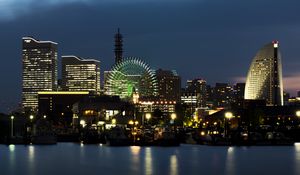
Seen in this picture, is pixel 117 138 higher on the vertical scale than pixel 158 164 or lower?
higher

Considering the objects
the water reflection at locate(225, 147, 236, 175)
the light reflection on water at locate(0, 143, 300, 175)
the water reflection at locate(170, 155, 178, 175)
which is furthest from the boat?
the water reflection at locate(225, 147, 236, 175)

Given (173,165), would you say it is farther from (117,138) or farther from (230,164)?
(117,138)

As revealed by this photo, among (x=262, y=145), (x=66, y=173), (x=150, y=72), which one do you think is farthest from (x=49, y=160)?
(x=150, y=72)

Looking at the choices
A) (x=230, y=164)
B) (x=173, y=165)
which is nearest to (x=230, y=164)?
(x=230, y=164)

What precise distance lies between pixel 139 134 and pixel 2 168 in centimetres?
6330

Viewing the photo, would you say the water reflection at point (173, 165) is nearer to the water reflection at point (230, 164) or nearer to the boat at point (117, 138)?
the water reflection at point (230, 164)

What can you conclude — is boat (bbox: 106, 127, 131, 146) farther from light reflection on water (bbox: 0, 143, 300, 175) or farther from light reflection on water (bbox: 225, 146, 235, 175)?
light reflection on water (bbox: 225, 146, 235, 175)

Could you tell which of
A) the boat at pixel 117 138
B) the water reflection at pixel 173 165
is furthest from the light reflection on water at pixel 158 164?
the boat at pixel 117 138

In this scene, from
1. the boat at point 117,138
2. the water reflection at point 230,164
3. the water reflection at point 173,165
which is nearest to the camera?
the water reflection at point 173,165

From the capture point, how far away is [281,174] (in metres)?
65.9

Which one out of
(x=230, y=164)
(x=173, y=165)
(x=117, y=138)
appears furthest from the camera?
(x=117, y=138)

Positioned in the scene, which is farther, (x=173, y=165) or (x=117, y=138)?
(x=117, y=138)

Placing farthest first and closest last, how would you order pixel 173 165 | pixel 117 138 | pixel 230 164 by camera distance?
pixel 117 138, pixel 230 164, pixel 173 165

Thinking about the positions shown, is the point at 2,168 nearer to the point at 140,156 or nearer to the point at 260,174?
the point at 140,156
